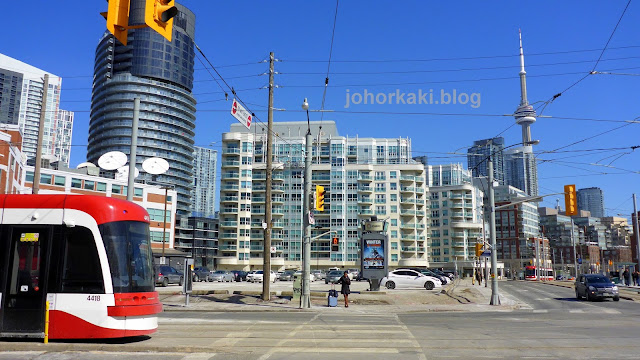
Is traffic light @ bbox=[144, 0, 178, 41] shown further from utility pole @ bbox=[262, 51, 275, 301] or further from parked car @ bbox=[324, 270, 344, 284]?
parked car @ bbox=[324, 270, 344, 284]

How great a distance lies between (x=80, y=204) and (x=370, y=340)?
8231mm

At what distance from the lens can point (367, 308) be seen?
26.8 metres

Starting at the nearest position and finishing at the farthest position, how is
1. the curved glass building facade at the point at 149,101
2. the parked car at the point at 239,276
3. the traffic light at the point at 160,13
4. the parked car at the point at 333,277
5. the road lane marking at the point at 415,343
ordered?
the traffic light at the point at 160,13
the road lane marking at the point at 415,343
the parked car at the point at 333,277
the parked car at the point at 239,276
the curved glass building facade at the point at 149,101

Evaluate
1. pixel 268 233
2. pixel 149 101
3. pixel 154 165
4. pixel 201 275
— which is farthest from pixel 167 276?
pixel 149 101

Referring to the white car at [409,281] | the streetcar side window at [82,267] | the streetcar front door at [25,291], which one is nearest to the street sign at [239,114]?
the streetcar side window at [82,267]

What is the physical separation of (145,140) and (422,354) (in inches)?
5823

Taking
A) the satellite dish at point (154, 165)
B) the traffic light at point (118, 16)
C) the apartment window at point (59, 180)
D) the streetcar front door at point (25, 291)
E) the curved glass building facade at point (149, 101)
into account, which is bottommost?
the streetcar front door at point (25, 291)

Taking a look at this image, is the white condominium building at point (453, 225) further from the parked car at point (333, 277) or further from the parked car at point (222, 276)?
the parked car at point (222, 276)

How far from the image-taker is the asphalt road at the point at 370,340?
11312 millimetres

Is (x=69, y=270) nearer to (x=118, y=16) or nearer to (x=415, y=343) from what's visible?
(x=118, y=16)

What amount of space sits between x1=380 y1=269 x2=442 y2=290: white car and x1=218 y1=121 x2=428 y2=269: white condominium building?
6721 cm

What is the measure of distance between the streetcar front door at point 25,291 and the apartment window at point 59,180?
74012 mm

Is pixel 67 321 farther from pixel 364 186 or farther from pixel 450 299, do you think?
Answer: pixel 364 186

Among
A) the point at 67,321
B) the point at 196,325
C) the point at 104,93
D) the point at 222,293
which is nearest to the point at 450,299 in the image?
the point at 222,293
